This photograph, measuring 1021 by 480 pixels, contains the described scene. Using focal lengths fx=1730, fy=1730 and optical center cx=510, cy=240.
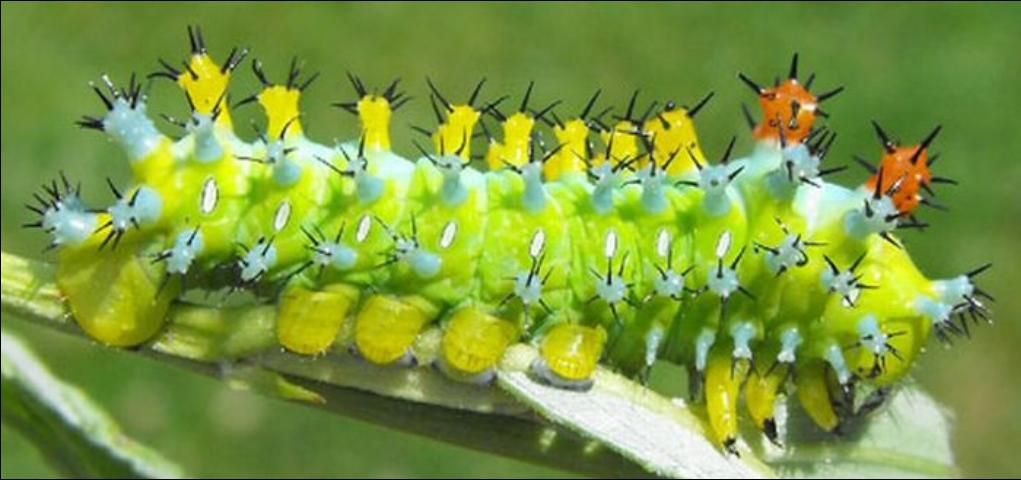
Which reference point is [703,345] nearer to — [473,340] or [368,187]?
[473,340]

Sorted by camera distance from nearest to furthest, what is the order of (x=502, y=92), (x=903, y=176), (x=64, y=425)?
(x=903, y=176) → (x=64, y=425) → (x=502, y=92)

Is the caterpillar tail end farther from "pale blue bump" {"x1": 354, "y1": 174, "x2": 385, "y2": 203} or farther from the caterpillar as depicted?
"pale blue bump" {"x1": 354, "y1": 174, "x2": 385, "y2": 203}

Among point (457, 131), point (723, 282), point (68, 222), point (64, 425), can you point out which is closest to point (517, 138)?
point (457, 131)

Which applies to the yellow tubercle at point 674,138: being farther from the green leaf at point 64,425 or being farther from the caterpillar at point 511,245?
the green leaf at point 64,425

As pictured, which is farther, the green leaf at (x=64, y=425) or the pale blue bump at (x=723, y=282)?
the green leaf at (x=64, y=425)

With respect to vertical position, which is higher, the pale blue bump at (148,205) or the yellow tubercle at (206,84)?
the yellow tubercle at (206,84)

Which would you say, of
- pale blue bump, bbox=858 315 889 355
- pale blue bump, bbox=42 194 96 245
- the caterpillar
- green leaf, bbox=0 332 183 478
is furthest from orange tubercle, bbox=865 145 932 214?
green leaf, bbox=0 332 183 478

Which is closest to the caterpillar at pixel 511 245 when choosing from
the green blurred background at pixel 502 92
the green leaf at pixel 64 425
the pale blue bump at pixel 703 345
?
the pale blue bump at pixel 703 345
